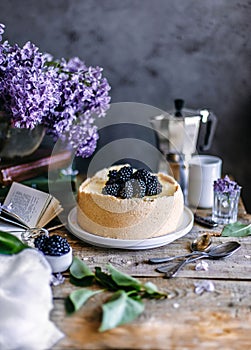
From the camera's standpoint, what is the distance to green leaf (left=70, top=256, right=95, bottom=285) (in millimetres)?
1211

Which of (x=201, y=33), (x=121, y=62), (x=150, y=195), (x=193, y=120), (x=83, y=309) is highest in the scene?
(x=201, y=33)

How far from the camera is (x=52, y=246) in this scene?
1229 millimetres

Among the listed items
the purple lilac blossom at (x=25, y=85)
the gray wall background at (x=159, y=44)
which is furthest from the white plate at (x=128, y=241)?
the gray wall background at (x=159, y=44)

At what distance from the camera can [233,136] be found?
204 centimetres

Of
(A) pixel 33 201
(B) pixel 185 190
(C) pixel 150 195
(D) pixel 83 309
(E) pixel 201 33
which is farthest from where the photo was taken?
(E) pixel 201 33

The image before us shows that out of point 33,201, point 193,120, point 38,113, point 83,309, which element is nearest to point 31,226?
point 33,201

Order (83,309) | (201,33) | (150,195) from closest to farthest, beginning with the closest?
(83,309) < (150,195) < (201,33)

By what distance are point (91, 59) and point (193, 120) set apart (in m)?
0.49

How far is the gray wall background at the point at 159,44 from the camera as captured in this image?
6.28ft

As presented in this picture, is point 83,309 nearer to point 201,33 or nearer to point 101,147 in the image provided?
point 101,147

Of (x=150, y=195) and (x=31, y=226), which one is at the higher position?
(x=150, y=195)

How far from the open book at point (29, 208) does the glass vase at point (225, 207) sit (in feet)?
1.53

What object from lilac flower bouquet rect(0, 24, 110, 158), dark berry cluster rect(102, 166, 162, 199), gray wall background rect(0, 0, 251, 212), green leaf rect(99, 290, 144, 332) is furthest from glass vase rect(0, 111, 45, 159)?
green leaf rect(99, 290, 144, 332)

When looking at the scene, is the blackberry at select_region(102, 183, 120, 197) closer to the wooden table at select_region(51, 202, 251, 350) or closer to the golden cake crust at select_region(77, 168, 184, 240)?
the golden cake crust at select_region(77, 168, 184, 240)
